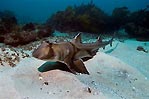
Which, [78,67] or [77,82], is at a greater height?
[78,67]

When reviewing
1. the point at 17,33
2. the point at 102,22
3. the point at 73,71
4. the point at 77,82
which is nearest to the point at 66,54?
the point at 73,71

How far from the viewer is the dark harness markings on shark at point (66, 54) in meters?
4.93

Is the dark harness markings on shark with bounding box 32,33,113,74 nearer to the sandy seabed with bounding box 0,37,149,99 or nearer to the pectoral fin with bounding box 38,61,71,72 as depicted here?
the pectoral fin with bounding box 38,61,71,72

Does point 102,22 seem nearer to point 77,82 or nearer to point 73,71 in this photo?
point 73,71

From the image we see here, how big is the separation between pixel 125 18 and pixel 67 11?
13.6ft

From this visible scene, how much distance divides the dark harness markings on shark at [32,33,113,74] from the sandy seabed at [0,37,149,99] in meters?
0.22

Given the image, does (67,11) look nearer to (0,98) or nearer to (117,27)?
(117,27)

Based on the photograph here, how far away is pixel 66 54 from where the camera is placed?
5.26 meters

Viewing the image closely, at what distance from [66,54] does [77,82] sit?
2.27 ft

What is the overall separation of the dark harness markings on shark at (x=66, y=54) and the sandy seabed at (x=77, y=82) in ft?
0.71

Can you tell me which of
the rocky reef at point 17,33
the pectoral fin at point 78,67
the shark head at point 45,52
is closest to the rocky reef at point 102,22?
the rocky reef at point 17,33

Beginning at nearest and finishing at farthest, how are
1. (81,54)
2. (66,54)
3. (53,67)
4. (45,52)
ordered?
1. (45,52)
2. (66,54)
3. (53,67)
4. (81,54)

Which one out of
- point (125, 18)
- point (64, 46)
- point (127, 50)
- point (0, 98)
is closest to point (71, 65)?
point (64, 46)

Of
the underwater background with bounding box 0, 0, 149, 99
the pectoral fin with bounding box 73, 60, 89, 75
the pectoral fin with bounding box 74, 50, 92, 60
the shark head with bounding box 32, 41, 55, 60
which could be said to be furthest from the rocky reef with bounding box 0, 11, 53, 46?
the shark head with bounding box 32, 41, 55, 60
